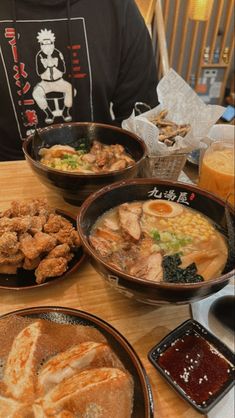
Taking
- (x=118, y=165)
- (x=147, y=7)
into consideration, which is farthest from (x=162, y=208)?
(x=147, y=7)

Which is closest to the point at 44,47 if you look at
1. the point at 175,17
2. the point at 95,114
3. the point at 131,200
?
the point at 95,114

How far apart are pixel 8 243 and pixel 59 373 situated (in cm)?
47

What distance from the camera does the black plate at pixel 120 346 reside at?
792 millimetres

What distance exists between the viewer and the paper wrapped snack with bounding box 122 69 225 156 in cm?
159

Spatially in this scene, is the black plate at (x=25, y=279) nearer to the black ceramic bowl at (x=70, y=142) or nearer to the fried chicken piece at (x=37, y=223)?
the fried chicken piece at (x=37, y=223)

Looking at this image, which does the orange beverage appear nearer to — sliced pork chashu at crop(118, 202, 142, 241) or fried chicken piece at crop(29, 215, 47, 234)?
sliced pork chashu at crop(118, 202, 142, 241)

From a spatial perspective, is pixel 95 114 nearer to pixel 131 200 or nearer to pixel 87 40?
pixel 87 40

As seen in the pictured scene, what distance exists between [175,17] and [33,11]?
3.47 metres

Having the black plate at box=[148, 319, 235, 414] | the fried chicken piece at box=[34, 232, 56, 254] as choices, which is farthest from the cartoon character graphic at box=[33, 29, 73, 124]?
the black plate at box=[148, 319, 235, 414]

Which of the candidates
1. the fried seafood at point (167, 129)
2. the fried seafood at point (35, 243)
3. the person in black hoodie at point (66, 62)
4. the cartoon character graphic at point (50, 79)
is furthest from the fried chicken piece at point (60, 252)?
the cartoon character graphic at point (50, 79)

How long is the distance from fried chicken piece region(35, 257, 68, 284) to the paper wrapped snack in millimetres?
721

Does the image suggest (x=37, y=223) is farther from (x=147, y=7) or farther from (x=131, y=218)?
(x=147, y=7)

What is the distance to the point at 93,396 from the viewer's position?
76cm

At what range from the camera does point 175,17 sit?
199 inches
